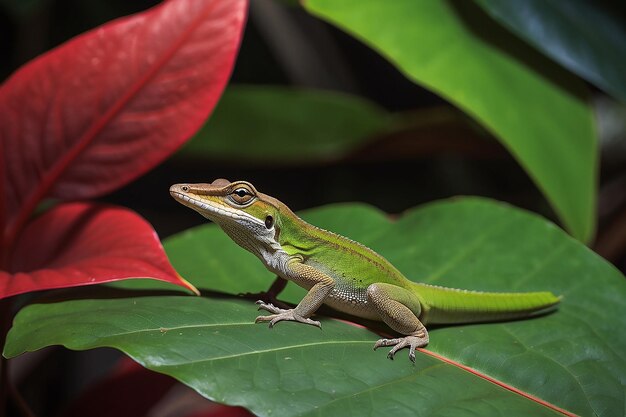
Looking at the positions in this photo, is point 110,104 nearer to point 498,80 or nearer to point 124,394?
point 124,394

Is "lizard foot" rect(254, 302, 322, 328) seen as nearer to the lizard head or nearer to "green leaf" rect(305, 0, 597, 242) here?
the lizard head

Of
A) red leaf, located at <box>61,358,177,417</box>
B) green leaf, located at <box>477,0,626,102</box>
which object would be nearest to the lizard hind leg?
red leaf, located at <box>61,358,177,417</box>

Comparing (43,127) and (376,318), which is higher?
(43,127)

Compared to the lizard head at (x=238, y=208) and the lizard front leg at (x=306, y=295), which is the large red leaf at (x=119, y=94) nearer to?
the lizard head at (x=238, y=208)

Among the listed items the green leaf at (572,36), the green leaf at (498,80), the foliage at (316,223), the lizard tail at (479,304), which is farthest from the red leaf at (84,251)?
the green leaf at (572,36)

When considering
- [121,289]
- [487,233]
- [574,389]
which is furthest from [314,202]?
[574,389]

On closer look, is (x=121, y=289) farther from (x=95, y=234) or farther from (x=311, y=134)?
(x=311, y=134)
